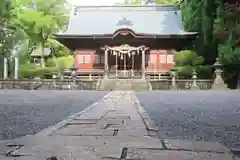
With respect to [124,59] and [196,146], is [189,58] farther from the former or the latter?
[196,146]

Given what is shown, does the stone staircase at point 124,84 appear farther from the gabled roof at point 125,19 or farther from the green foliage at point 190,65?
the gabled roof at point 125,19

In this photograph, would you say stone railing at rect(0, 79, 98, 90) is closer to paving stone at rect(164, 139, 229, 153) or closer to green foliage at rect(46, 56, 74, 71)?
green foliage at rect(46, 56, 74, 71)

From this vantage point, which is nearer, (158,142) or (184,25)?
(158,142)

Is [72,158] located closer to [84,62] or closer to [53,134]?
[53,134]

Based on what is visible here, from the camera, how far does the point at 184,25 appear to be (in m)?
26.2

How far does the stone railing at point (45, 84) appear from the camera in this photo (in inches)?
768

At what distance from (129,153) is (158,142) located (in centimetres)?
58

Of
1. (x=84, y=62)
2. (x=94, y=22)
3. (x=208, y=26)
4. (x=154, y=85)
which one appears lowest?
(x=154, y=85)

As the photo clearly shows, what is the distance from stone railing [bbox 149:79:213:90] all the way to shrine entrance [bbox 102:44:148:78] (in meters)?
3.39

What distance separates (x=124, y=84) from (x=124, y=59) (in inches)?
207

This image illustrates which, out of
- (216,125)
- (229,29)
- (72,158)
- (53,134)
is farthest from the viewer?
(229,29)

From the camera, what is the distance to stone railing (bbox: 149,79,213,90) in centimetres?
1923

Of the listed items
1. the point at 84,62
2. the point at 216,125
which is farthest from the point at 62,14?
the point at 216,125

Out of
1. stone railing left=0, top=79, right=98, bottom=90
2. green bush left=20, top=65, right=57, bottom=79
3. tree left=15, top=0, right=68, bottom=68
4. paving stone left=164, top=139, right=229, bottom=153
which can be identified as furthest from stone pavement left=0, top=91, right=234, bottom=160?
tree left=15, top=0, right=68, bottom=68
